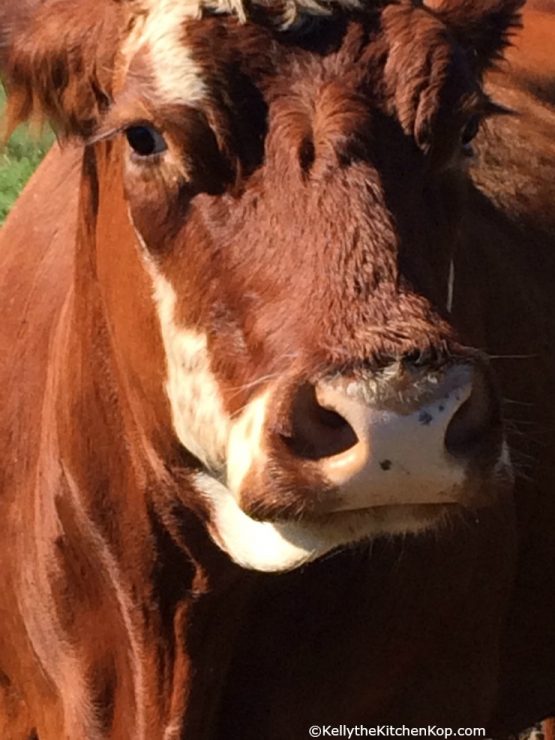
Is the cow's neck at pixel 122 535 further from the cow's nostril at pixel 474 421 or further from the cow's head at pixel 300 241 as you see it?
the cow's nostril at pixel 474 421

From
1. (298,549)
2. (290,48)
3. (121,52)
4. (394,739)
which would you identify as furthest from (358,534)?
(394,739)

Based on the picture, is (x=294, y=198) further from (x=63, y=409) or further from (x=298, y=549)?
(x=63, y=409)

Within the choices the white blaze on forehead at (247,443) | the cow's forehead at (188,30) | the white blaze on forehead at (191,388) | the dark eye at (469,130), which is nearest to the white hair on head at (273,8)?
the cow's forehead at (188,30)

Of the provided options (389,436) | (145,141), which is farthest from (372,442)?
(145,141)

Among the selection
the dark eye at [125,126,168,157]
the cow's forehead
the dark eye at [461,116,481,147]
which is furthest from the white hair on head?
the dark eye at [461,116,481,147]

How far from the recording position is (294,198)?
257cm

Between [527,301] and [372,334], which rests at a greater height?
[372,334]

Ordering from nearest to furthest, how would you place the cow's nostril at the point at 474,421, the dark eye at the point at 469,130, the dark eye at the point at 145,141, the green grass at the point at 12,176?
1. the cow's nostril at the point at 474,421
2. the dark eye at the point at 145,141
3. the dark eye at the point at 469,130
4. the green grass at the point at 12,176

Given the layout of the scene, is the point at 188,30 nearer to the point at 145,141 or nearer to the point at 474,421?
the point at 145,141

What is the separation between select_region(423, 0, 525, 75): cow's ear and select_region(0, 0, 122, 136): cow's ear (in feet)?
1.96

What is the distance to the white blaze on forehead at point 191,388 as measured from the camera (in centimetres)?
271

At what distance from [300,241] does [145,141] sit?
15.9 inches

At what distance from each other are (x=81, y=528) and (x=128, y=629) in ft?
0.74

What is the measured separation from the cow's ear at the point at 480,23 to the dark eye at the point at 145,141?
595 millimetres
